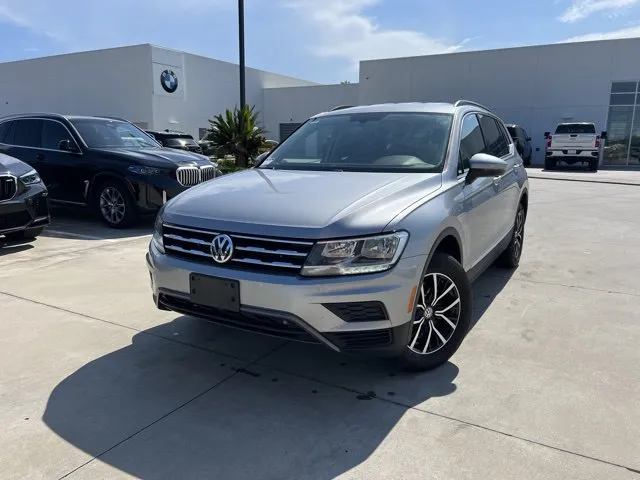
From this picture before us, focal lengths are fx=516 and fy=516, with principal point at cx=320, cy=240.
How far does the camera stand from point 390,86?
3119cm

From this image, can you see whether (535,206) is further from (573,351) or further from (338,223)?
(338,223)

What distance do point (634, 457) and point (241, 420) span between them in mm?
1900

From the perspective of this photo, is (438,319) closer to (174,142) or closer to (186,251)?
(186,251)

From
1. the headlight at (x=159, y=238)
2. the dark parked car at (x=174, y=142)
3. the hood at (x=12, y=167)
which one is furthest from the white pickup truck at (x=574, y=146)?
the headlight at (x=159, y=238)

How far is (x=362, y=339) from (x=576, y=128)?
23265mm

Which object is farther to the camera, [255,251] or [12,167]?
[12,167]

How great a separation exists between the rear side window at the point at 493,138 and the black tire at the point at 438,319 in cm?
176

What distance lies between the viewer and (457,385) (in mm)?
3078

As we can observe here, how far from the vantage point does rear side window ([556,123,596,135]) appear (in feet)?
72.7

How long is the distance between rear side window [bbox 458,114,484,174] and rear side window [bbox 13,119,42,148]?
7408 millimetres

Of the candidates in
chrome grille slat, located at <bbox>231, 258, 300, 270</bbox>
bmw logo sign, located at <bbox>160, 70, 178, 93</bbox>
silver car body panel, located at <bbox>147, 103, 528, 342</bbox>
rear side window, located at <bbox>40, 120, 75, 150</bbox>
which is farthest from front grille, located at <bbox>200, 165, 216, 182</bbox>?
bmw logo sign, located at <bbox>160, 70, 178, 93</bbox>

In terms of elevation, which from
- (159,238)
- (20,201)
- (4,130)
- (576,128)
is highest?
(576,128)

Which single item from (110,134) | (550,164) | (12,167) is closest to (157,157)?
(110,134)

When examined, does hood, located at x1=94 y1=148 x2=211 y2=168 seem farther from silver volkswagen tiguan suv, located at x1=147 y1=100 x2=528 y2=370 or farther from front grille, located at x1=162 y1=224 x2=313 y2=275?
front grille, located at x1=162 y1=224 x2=313 y2=275
